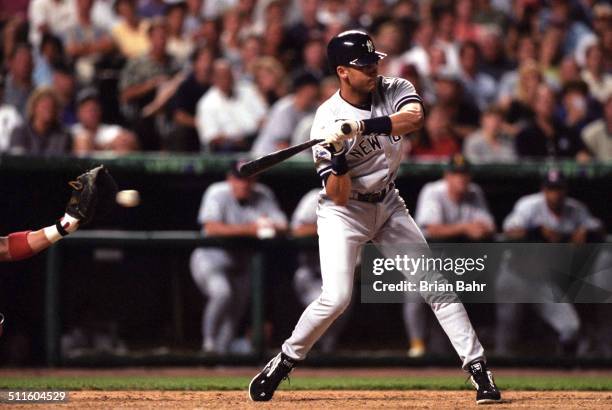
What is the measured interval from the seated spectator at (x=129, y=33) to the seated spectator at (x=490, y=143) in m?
3.27

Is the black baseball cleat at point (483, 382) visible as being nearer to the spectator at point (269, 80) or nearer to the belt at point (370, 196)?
the belt at point (370, 196)

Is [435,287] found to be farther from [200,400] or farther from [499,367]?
[499,367]

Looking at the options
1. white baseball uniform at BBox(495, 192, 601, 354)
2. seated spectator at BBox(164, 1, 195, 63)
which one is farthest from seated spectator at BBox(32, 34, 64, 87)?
white baseball uniform at BBox(495, 192, 601, 354)

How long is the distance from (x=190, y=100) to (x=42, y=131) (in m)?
1.56

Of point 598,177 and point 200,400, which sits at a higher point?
point 598,177

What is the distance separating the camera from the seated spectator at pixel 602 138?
11062mm

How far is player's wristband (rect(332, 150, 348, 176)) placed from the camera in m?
→ 6.07

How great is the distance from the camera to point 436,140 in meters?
10.7

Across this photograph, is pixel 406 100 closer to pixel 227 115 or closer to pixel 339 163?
pixel 339 163

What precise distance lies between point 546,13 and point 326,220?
25.9 ft

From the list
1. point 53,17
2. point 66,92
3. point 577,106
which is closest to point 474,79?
point 577,106

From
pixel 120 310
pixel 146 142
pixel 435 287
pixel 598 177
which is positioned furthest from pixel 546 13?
pixel 435 287

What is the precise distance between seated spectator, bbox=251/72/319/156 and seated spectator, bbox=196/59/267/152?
8.6 inches

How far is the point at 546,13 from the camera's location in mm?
13531
